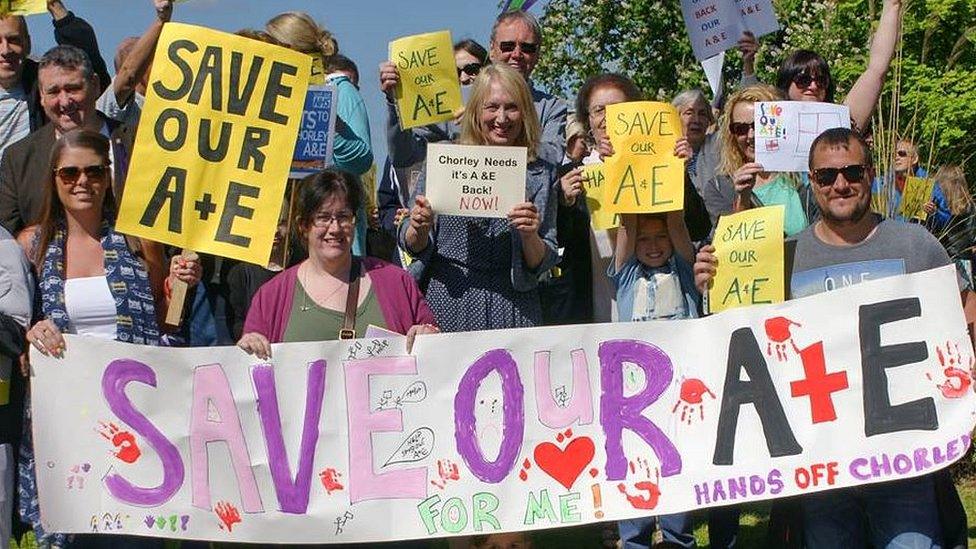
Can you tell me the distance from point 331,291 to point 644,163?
1464 millimetres

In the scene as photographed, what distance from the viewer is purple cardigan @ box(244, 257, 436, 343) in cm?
597

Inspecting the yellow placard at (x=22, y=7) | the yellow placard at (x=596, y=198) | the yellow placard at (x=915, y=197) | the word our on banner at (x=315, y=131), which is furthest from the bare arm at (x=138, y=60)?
the yellow placard at (x=915, y=197)

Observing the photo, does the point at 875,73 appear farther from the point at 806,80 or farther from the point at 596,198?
the point at 596,198

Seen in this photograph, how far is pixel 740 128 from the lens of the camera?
22.8 feet

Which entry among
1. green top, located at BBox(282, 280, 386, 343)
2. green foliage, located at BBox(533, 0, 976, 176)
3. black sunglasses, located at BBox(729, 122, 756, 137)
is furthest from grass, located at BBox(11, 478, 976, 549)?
green foliage, located at BBox(533, 0, 976, 176)

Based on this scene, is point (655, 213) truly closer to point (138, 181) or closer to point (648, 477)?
point (648, 477)

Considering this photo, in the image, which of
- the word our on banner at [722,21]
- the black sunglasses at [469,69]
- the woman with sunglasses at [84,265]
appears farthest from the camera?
the word our on banner at [722,21]

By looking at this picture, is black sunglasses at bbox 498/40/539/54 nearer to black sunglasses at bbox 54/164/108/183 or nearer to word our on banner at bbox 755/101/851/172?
word our on banner at bbox 755/101/851/172

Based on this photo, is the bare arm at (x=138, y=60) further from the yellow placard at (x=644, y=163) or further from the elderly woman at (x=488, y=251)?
the yellow placard at (x=644, y=163)

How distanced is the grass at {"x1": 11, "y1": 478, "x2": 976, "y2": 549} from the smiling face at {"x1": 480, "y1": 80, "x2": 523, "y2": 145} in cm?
257

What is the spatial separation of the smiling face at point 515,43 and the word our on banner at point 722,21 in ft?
4.24

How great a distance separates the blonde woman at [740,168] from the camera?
6.76 meters

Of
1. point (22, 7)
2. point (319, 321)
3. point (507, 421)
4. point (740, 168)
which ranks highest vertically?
point (22, 7)

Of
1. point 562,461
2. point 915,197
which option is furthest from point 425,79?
point 915,197
